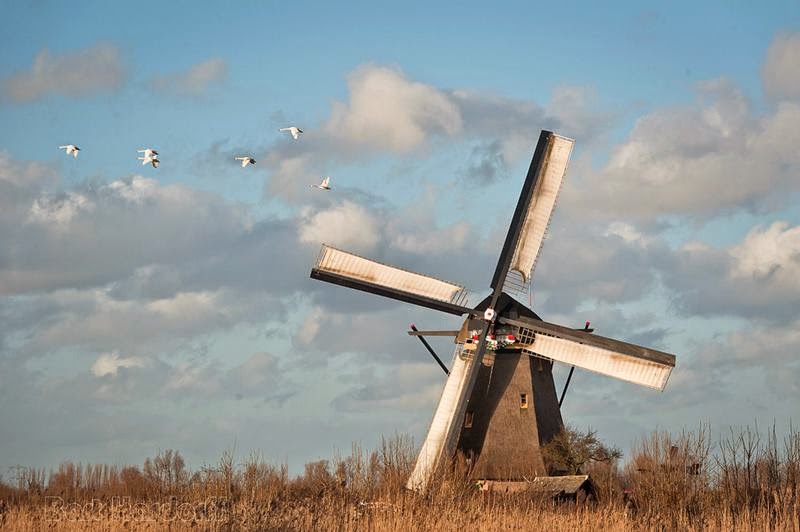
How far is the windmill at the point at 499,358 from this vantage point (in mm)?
31703

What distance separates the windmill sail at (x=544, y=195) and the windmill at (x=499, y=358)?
19 centimetres

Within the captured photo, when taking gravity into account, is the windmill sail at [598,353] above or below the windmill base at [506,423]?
above

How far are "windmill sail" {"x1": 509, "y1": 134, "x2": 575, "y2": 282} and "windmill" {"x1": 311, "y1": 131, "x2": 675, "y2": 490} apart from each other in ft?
0.63

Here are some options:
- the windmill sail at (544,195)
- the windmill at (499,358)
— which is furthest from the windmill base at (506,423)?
the windmill sail at (544,195)

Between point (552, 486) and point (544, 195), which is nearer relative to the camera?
point (552, 486)

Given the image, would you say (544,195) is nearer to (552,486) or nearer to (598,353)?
(598,353)

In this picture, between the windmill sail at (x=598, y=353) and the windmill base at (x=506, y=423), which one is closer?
the windmill sail at (x=598, y=353)

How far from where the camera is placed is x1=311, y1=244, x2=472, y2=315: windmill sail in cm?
3209

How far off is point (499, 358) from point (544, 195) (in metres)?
5.02

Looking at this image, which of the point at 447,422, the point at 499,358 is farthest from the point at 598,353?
the point at 447,422

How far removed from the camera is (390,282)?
106ft

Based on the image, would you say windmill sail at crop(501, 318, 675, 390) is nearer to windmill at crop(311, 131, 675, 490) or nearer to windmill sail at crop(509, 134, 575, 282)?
windmill at crop(311, 131, 675, 490)

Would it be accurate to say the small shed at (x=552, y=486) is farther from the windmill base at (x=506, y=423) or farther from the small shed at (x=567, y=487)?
the windmill base at (x=506, y=423)

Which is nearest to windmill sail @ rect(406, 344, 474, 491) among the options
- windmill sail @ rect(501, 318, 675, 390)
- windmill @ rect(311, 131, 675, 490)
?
windmill @ rect(311, 131, 675, 490)
